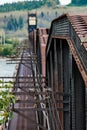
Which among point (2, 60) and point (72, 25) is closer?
point (72, 25)

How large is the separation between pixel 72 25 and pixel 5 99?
2.18 metres

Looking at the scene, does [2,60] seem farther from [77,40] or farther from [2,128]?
[77,40]

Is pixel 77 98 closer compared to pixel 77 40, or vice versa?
pixel 77 40

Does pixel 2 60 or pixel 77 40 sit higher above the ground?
pixel 77 40

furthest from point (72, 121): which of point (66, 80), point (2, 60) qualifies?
point (2, 60)

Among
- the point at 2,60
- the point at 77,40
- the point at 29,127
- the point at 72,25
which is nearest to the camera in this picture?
the point at 77,40

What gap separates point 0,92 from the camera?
9.01 meters

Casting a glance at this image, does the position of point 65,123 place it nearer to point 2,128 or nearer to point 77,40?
point 77,40

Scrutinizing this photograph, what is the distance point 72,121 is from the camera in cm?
956

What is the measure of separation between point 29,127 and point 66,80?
16.1m

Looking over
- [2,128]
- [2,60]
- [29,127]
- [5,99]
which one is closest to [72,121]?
[5,99]

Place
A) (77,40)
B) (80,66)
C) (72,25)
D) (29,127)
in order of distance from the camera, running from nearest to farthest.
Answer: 1. (80,66)
2. (77,40)
3. (72,25)
4. (29,127)

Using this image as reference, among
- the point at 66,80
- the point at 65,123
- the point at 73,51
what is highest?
the point at 73,51

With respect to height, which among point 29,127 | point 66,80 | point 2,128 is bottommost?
point 29,127
